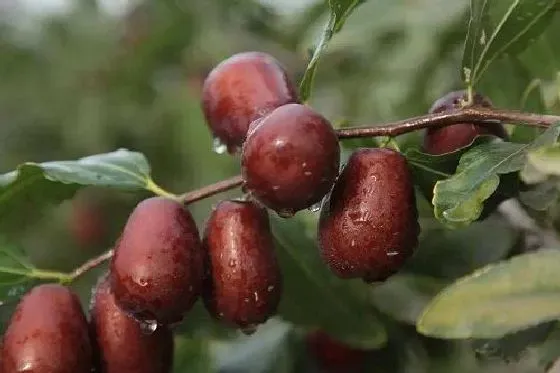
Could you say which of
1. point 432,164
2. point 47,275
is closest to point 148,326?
point 47,275

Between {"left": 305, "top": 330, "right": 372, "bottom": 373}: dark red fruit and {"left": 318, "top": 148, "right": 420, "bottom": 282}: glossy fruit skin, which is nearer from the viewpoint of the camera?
{"left": 318, "top": 148, "right": 420, "bottom": 282}: glossy fruit skin

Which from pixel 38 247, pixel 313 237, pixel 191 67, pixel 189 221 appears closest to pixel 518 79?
pixel 313 237

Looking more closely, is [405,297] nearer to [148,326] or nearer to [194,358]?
[194,358]

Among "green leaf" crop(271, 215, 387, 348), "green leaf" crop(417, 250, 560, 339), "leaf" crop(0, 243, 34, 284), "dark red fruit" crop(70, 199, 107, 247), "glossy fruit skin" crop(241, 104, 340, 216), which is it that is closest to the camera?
"green leaf" crop(417, 250, 560, 339)

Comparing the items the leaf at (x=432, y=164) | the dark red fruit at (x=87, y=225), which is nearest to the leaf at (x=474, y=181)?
the leaf at (x=432, y=164)

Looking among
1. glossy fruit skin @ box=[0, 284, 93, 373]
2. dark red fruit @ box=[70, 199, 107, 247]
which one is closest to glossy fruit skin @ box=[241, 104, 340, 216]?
glossy fruit skin @ box=[0, 284, 93, 373]

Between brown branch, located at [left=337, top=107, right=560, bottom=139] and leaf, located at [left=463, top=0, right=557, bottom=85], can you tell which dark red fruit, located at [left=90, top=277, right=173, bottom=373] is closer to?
brown branch, located at [left=337, top=107, right=560, bottom=139]
